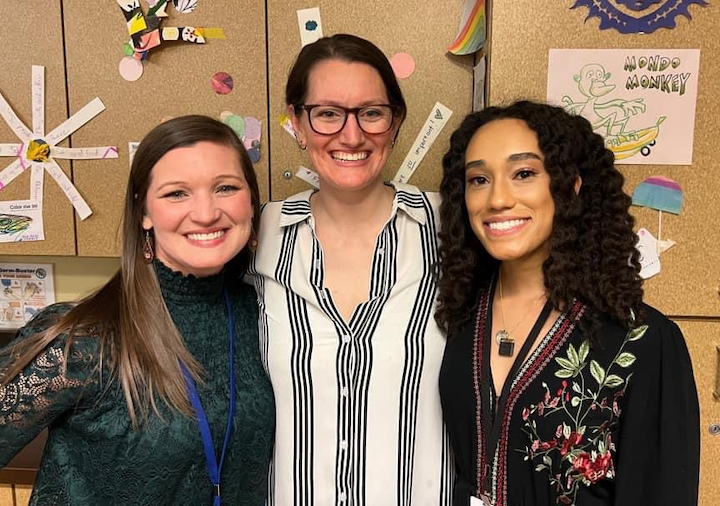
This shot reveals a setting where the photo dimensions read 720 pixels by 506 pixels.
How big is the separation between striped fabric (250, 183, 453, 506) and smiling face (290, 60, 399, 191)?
8.1 inches

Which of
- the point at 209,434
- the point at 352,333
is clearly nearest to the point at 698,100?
the point at 352,333

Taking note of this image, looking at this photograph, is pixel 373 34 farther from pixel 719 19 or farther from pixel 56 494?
pixel 56 494

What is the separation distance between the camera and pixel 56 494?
106 cm

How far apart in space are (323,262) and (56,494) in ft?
2.36

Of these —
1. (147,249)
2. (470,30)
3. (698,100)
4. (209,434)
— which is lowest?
(209,434)

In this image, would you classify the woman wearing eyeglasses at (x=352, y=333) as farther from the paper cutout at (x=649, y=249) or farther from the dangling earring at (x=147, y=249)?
the paper cutout at (x=649, y=249)

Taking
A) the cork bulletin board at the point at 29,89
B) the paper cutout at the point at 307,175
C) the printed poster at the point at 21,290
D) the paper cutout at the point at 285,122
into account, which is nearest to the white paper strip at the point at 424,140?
the paper cutout at the point at 307,175

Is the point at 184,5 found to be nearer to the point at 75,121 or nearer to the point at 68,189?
the point at 75,121

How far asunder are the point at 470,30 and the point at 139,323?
45.2 inches

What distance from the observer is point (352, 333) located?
3.95 feet

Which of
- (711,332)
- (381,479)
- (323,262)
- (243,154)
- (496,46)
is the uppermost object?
(496,46)

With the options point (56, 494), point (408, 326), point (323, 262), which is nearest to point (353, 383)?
point (408, 326)

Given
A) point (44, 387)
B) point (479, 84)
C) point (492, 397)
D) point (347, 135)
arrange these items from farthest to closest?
point (479, 84)
point (347, 135)
point (492, 397)
point (44, 387)

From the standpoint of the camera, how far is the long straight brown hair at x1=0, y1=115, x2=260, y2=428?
1.04 m
